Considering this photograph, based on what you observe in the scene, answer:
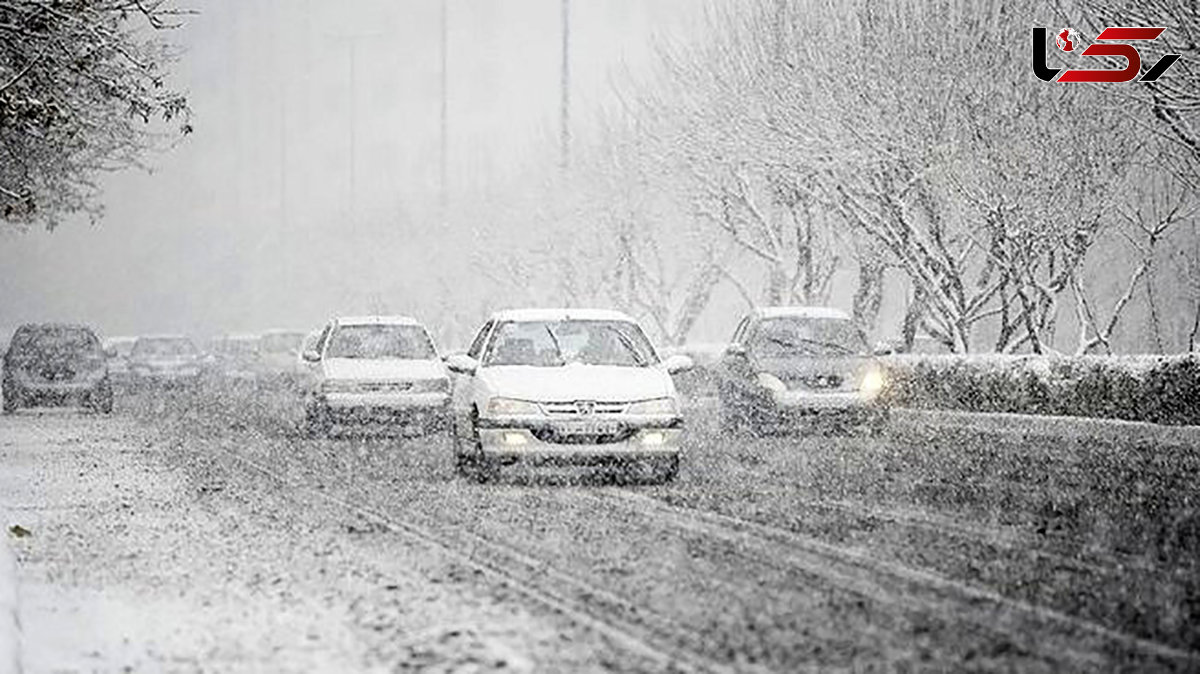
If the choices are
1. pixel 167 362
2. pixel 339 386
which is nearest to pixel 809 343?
pixel 339 386

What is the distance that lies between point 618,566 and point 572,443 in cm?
498

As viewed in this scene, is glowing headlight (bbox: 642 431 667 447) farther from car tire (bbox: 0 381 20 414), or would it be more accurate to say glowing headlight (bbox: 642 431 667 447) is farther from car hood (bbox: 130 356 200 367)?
car hood (bbox: 130 356 200 367)

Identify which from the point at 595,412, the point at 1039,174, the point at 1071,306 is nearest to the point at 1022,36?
the point at 1039,174

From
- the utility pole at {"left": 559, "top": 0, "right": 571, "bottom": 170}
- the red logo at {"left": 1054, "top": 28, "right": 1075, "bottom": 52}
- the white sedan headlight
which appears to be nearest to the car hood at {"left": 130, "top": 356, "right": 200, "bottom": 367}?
the utility pole at {"left": 559, "top": 0, "right": 571, "bottom": 170}

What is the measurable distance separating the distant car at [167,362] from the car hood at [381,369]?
79.9 ft

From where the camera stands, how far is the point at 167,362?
48531 mm

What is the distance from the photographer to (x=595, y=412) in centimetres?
1619

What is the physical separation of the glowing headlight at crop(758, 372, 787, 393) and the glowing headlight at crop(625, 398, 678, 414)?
24.1ft

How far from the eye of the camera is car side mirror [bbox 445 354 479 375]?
1778 cm

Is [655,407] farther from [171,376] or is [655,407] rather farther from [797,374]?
[171,376]

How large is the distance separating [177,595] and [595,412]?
247 inches

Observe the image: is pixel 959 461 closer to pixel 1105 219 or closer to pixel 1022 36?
pixel 1022 36

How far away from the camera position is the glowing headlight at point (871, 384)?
2359cm

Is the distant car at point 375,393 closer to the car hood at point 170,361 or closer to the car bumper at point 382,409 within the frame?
the car bumper at point 382,409
